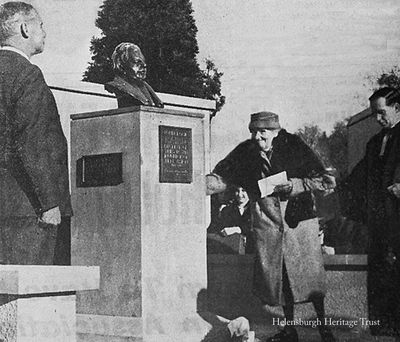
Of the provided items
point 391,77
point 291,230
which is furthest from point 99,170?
point 391,77

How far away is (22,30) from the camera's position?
18.2 feet

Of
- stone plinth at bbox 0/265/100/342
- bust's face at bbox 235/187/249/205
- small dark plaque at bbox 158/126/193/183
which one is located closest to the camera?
stone plinth at bbox 0/265/100/342

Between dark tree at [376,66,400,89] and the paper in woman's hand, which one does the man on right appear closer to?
dark tree at [376,66,400,89]

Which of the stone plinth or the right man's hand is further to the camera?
the right man's hand

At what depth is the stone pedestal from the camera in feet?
16.6

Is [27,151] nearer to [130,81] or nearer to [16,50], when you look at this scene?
[16,50]

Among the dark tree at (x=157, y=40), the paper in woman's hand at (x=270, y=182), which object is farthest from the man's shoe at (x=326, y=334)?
the dark tree at (x=157, y=40)

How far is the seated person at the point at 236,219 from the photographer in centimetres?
643

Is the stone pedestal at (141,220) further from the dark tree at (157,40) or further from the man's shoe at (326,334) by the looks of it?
the dark tree at (157,40)

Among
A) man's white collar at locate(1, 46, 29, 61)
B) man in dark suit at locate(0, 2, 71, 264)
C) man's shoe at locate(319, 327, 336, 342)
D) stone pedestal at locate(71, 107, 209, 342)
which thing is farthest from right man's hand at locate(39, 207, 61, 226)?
man's shoe at locate(319, 327, 336, 342)

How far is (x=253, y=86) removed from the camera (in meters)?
6.38

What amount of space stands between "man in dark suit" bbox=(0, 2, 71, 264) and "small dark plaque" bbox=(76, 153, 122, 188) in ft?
0.36

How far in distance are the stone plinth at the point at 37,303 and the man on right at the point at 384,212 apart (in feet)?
7.79

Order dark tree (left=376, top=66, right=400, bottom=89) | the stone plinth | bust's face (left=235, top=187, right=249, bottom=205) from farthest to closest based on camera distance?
bust's face (left=235, top=187, right=249, bottom=205) < dark tree (left=376, top=66, right=400, bottom=89) < the stone plinth
